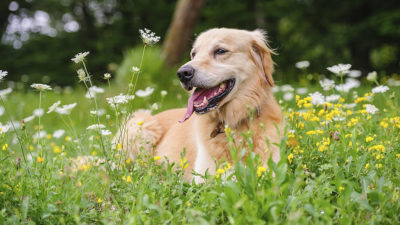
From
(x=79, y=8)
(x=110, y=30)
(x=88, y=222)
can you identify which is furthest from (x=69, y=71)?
(x=88, y=222)

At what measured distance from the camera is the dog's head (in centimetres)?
304

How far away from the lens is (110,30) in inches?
840

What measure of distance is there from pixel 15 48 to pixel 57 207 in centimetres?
2131

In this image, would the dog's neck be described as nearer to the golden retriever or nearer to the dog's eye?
the golden retriever

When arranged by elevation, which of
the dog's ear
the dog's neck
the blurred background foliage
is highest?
the dog's ear

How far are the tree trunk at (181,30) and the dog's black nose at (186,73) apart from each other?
6224 millimetres

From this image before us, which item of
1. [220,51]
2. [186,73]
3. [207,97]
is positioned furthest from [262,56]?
[186,73]

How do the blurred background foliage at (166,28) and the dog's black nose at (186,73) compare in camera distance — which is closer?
the dog's black nose at (186,73)

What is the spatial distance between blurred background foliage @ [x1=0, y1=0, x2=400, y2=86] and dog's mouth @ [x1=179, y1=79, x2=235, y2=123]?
11.3 meters

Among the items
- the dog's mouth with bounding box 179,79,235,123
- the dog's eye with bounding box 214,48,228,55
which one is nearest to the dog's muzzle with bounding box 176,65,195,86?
the dog's mouth with bounding box 179,79,235,123

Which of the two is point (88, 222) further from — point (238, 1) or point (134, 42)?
point (134, 42)

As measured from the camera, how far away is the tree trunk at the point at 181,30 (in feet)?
29.7

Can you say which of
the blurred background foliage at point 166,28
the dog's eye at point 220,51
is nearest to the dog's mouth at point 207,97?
the dog's eye at point 220,51

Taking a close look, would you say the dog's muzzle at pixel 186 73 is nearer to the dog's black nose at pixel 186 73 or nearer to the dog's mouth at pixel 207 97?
the dog's black nose at pixel 186 73
